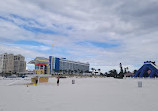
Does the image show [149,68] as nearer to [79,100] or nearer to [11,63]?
[79,100]

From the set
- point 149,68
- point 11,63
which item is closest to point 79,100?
point 149,68

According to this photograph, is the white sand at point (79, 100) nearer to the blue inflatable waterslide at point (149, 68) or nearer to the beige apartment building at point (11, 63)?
the blue inflatable waterslide at point (149, 68)

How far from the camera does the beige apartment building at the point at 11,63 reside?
152625 mm

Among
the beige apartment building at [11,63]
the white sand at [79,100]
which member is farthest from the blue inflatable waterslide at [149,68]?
the beige apartment building at [11,63]

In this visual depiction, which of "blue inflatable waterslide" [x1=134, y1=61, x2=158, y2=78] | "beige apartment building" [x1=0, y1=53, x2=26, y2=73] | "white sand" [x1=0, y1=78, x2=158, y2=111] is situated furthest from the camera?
"beige apartment building" [x1=0, y1=53, x2=26, y2=73]

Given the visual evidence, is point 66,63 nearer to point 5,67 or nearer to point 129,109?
point 5,67

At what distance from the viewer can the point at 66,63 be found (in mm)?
188625

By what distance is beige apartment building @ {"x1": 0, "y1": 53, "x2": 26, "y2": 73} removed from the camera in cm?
15262

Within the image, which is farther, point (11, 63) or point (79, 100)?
point (11, 63)

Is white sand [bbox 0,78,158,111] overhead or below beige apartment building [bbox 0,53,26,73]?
below

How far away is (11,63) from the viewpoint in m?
158

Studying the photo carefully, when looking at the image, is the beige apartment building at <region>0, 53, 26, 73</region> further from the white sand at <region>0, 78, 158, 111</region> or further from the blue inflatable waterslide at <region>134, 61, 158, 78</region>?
the white sand at <region>0, 78, 158, 111</region>

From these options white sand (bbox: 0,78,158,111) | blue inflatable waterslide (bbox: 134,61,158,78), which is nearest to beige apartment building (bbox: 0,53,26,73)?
blue inflatable waterslide (bbox: 134,61,158,78)

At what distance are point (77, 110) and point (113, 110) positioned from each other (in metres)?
2.10
